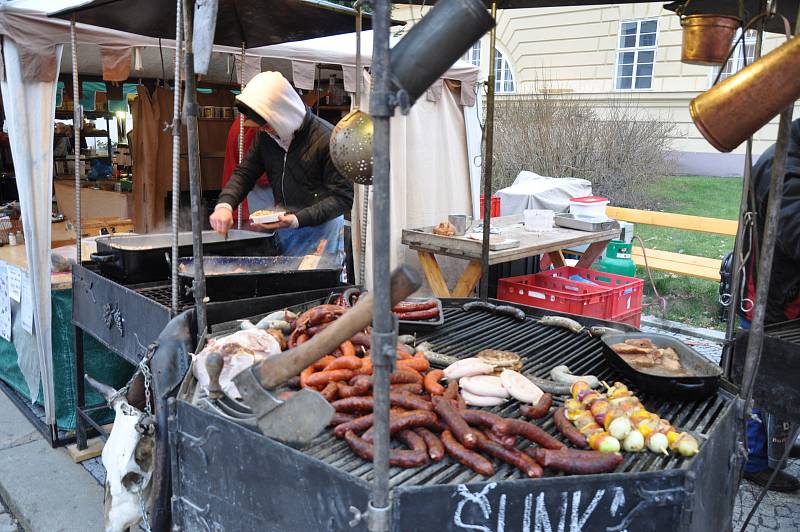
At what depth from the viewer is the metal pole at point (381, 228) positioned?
1.46 m

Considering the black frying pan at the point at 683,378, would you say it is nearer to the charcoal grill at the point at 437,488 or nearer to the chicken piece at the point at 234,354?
the charcoal grill at the point at 437,488

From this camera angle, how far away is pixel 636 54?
62.4 feet

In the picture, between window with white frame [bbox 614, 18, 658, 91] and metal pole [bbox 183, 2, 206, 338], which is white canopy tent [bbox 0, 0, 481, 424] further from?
window with white frame [bbox 614, 18, 658, 91]

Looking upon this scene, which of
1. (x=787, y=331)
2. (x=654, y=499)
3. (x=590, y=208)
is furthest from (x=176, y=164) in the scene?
(x=590, y=208)

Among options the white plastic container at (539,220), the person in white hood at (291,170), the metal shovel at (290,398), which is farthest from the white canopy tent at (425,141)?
the metal shovel at (290,398)

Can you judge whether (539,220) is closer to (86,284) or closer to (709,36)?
(709,36)

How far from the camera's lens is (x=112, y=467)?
9.23ft

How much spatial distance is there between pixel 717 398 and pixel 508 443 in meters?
1.08

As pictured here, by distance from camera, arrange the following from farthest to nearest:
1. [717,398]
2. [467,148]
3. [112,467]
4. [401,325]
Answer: [467,148], [401,325], [112,467], [717,398]


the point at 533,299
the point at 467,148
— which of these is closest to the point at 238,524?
the point at 533,299

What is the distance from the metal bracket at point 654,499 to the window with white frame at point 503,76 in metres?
21.2

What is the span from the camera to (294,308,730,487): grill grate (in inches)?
79.5

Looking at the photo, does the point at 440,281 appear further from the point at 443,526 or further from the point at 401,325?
the point at 443,526

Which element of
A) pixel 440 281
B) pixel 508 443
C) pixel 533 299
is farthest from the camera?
pixel 440 281
